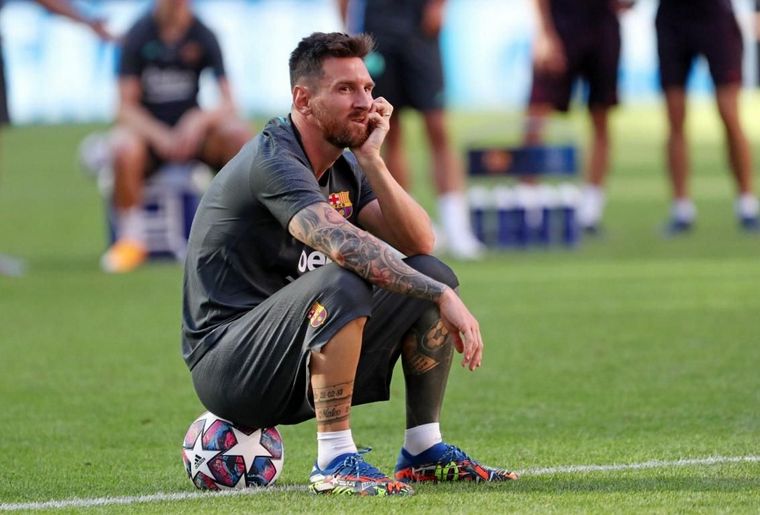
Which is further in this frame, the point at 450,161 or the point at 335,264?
the point at 450,161

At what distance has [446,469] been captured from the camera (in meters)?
4.82

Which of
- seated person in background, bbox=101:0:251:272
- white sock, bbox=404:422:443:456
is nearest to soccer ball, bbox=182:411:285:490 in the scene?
white sock, bbox=404:422:443:456

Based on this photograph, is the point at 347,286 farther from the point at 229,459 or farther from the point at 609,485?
the point at 609,485

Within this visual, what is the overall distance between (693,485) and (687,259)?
633cm

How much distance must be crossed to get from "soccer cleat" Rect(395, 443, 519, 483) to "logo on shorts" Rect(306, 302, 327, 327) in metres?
0.60

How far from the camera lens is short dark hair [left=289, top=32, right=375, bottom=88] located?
4793 mm

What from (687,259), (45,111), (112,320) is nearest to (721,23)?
(687,259)

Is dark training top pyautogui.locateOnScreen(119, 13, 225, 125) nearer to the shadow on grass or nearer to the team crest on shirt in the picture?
the team crest on shirt

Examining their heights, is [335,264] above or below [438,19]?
below

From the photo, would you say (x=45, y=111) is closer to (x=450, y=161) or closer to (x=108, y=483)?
(x=450, y=161)

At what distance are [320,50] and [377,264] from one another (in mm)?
714

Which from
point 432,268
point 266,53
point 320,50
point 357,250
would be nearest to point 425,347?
point 432,268

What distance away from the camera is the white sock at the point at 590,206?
12.4m

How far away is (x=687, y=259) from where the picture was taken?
423 inches
